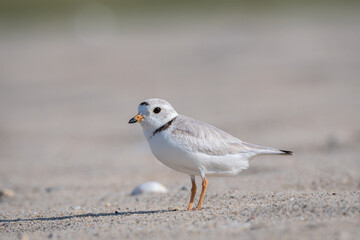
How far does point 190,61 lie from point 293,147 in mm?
12388

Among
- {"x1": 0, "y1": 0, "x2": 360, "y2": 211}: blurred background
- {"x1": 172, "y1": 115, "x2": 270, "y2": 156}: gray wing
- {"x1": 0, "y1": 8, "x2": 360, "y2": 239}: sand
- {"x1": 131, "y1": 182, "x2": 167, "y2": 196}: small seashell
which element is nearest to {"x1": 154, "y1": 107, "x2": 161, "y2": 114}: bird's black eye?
{"x1": 172, "y1": 115, "x2": 270, "y2": 156}: gray wing

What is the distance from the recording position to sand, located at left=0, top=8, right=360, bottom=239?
4359 millimetres

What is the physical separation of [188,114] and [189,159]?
324 inches

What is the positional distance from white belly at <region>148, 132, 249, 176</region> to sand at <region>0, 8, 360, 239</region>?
1.24 ft

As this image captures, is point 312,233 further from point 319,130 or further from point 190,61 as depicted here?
point 190,61

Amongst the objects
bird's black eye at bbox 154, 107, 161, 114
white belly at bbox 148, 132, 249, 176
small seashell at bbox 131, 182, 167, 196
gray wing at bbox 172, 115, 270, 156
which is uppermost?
bird's black eye at bbox 154, 107, 161, 114

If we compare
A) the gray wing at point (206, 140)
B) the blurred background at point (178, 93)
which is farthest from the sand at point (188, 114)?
the gray wing at point (206, 140)

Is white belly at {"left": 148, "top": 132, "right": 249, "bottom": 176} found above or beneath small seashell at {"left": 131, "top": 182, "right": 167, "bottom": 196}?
above

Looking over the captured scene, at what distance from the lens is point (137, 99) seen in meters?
15.7

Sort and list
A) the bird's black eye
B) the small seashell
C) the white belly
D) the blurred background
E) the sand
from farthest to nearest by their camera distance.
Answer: the blurred background → the small seashell → the bird's black eye → the white belly → the sand

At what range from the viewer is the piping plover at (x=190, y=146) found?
183 inches

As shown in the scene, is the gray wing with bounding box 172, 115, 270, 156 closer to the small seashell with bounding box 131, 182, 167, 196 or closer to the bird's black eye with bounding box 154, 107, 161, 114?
the bird's black eye with bounding box 154, 107, 161, 114

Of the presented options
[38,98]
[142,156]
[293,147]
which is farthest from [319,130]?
[38,98]

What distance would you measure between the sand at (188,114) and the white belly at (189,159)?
1.24 ft
